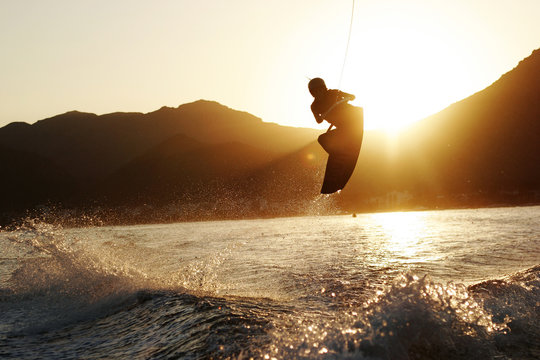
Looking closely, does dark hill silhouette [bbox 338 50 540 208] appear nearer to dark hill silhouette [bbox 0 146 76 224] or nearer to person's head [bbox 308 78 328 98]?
dark hill silhouette [bbox 0 146 76 224]

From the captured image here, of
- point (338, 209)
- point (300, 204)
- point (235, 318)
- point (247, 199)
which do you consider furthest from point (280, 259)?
point (338, 209)

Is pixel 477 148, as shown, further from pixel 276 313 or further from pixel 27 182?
pixel 27 182

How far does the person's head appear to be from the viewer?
927cm

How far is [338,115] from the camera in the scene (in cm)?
920

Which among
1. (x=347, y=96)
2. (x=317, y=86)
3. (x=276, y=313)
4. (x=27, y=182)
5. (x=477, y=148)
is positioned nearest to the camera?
(x=276, y=313)

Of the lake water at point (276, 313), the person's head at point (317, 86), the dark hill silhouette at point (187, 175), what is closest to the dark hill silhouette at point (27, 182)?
the dark hill silhouette at point (187, 175)

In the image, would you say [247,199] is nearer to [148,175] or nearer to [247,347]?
[148,175]

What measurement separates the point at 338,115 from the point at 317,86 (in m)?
0.80

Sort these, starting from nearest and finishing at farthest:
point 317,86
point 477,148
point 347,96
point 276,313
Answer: point 276,313 < point 347,96 < point 317,86 < point 477,148

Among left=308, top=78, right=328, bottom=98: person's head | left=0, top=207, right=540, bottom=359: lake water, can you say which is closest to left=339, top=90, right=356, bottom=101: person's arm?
left=308, top=78, right=328, bottom=98: person's head

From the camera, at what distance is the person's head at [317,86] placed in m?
9.27

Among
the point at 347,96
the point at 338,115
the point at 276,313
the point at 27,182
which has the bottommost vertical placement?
the point at 276,313

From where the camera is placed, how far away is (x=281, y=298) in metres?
9.05

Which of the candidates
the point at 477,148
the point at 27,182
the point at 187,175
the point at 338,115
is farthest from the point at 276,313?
the point at 27,182
